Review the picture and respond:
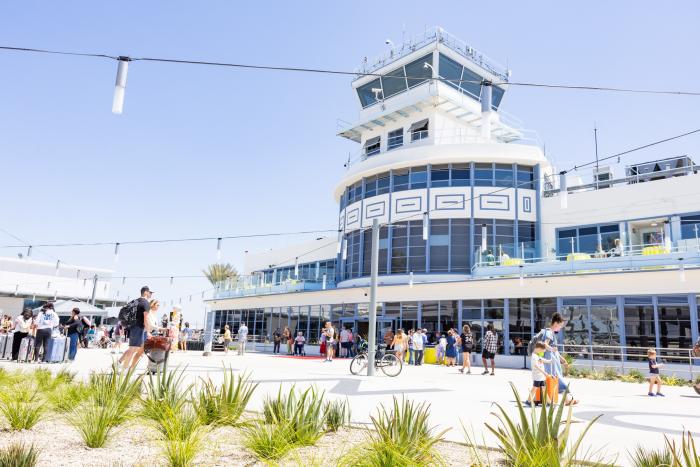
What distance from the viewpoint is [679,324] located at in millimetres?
17859

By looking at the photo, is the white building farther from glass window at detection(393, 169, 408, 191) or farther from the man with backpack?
the man with backpack

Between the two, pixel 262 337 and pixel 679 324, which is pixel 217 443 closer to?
pixel 679 324

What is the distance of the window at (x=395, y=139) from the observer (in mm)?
30781

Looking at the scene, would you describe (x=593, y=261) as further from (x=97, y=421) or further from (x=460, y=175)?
(x=97, y=421)

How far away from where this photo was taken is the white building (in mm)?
19078

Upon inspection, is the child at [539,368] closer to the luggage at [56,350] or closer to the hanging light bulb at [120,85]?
the hanging light bulb at [120,85]

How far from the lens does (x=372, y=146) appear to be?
107 ft

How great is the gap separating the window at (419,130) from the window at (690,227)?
13584mm

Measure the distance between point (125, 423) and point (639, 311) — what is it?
61.2 ft

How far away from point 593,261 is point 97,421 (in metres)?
19.3

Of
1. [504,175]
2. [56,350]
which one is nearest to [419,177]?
[504,175]

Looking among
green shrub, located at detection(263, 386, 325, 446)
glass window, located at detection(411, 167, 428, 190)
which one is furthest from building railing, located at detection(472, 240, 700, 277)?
green shrub, located at detection(263, 386, 325, 446)

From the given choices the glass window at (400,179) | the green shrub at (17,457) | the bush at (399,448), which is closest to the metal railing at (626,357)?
the glass window at (400,179)

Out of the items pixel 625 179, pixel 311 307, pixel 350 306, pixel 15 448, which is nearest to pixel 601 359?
pixel 625 179
